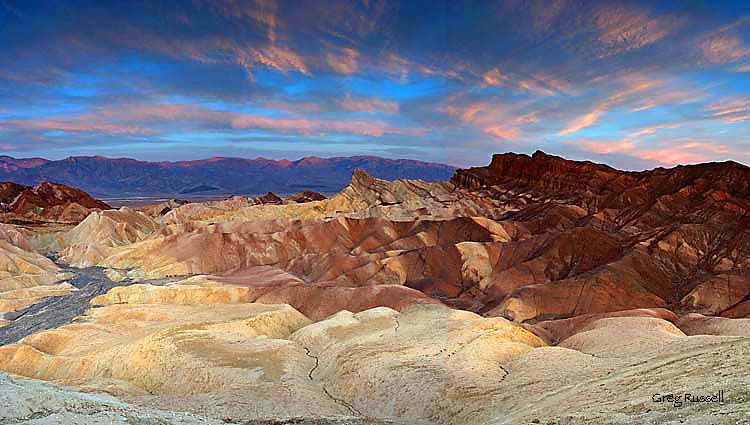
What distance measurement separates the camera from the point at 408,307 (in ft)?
164

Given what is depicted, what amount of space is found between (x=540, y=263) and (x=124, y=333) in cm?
5007

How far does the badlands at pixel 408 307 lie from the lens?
22.4m

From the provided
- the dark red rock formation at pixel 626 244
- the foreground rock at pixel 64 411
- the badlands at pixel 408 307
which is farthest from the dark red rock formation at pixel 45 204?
the foreground rock at pixel 64 411

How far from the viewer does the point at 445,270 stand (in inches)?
2884

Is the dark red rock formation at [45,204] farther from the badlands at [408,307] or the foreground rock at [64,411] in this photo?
the foreground rock at [64,411]

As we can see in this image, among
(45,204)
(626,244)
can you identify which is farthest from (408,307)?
(45,204)

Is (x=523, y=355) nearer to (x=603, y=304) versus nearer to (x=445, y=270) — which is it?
(x=603, y=304)

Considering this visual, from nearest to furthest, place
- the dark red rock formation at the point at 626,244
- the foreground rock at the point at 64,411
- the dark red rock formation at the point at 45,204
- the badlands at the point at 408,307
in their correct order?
the foreground rock at the point at 64,411
the badlands at the point at 408,307
the dark red rock formation at the point at 626,244
the dark red rock formation at the point at 45,204

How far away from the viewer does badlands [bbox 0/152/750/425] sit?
73.5ft

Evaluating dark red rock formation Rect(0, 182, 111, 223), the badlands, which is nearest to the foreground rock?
the badlands

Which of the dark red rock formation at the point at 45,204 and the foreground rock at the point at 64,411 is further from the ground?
the foreground rock at the point at 64,411

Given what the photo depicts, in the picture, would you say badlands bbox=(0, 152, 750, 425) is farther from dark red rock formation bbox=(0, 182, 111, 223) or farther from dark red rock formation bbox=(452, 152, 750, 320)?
dark red rock formation bbox=(0, 182, 111, 223)

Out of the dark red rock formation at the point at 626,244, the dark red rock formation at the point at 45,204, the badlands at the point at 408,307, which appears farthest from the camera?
the dark red rock formation at the point at 45,204

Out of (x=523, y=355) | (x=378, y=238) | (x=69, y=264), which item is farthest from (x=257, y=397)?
(x=69, y=264)
